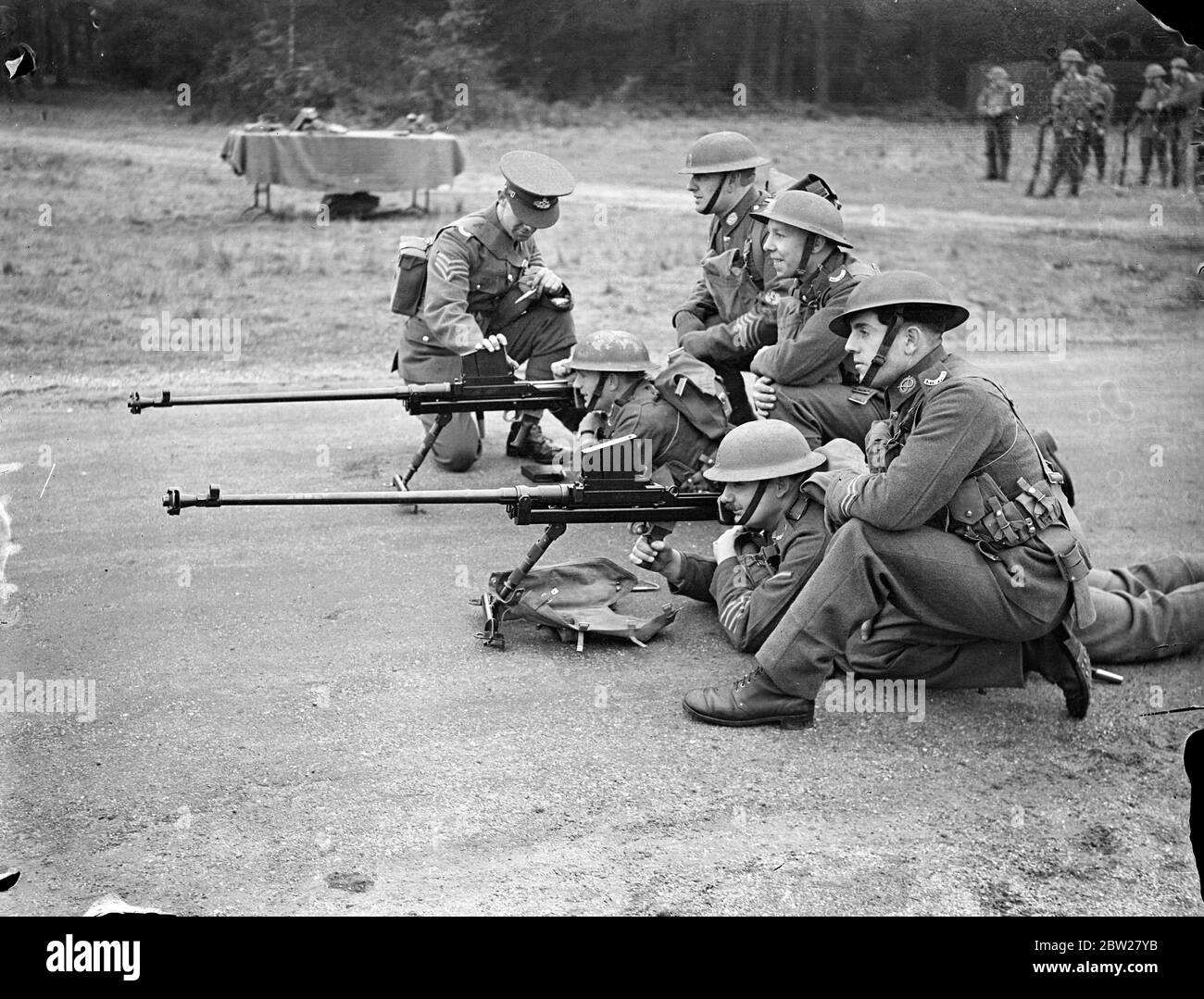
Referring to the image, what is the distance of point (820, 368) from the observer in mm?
6387

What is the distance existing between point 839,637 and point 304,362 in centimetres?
717

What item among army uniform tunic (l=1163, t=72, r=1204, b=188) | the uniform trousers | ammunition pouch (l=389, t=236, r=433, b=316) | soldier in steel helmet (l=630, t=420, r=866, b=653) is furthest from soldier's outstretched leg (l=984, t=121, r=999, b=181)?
soldier in steel helmet (l=630, t=420, r=866, b=653)

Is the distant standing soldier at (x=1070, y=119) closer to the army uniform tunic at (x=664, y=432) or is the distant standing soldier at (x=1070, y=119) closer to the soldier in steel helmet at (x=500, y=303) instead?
the soldier in steel helmet at (x=500, y=303)

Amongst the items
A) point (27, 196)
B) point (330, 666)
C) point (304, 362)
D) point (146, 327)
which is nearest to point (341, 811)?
point (330, 666)

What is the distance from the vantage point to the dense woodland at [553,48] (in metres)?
8.75

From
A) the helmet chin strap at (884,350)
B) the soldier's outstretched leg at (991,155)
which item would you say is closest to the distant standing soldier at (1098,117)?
the soldier's outstretched leg at (991,155)

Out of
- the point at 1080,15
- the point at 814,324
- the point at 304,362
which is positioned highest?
the point at 1080,15

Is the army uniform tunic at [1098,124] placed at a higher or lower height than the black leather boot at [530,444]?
higher

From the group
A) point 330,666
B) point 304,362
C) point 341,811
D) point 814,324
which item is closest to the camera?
point 341,811

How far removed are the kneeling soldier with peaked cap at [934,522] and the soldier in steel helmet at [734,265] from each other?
2276mm

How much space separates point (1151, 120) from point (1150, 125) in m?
0.10

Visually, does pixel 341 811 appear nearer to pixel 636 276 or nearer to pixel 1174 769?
pixel 1174 769

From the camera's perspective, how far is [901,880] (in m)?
3.94

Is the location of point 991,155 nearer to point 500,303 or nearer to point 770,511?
point 500,303
